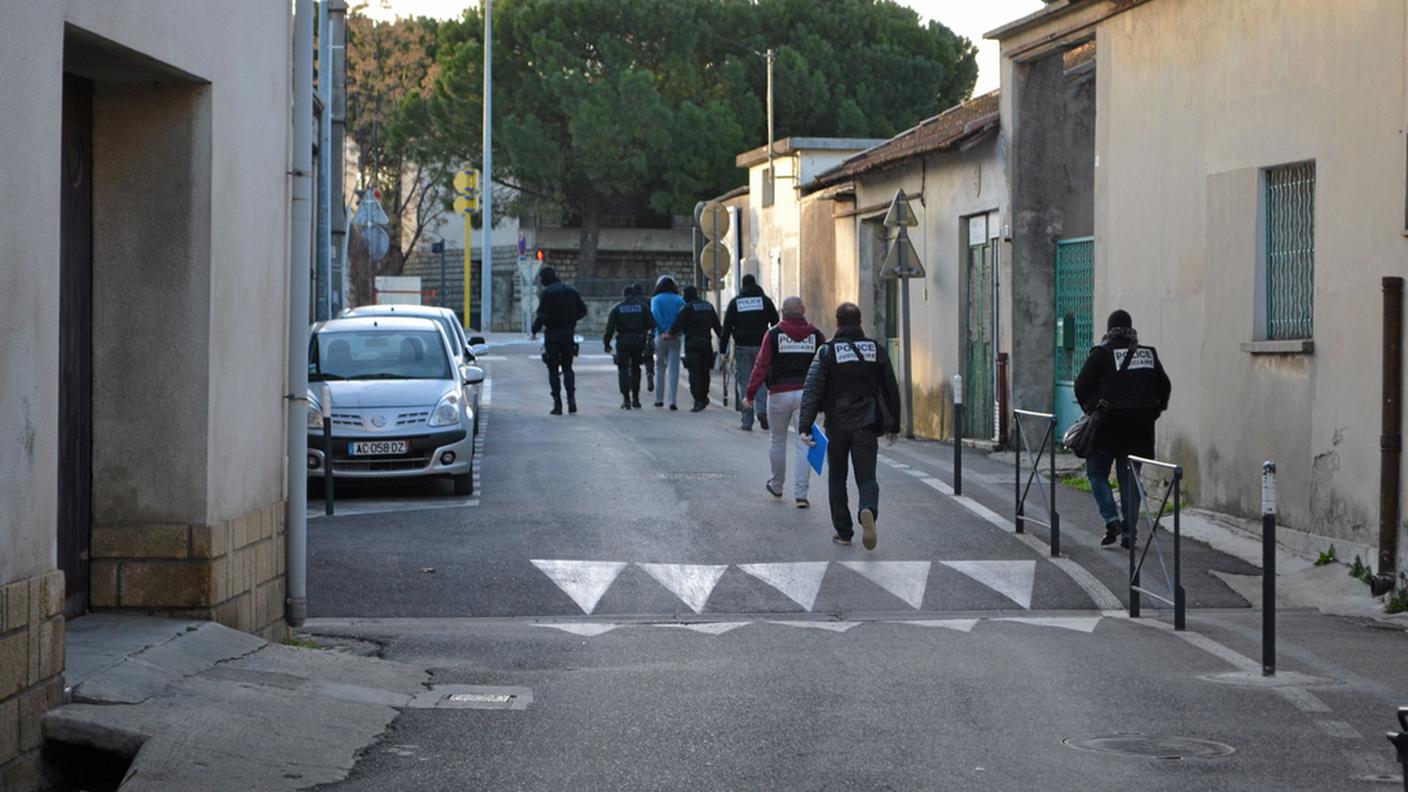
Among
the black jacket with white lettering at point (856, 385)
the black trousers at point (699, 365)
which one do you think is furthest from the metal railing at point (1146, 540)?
the black trousers at point (699, 365)

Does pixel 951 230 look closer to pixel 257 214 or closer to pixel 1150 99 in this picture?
pixel 1150 99

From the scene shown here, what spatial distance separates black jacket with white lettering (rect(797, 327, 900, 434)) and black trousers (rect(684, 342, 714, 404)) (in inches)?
456

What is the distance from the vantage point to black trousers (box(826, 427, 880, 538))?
47.1 ft

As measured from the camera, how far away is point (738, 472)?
60.8 ft

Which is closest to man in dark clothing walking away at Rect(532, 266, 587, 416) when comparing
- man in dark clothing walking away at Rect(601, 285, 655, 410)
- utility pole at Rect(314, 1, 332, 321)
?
man in dark clothing walking away at Rect(601, 285, 655, 410)

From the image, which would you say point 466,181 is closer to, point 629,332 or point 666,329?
point 666,329

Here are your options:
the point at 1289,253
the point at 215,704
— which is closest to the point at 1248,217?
the point at 1289,253

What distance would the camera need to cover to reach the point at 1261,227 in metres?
14.8

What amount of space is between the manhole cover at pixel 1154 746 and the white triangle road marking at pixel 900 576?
4.48m

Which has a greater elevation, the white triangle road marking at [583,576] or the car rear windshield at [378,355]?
the car rear windshield at [378,355]

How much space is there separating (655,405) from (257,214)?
18.2 meters

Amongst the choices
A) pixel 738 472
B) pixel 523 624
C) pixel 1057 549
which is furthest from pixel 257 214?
pixel 738 472

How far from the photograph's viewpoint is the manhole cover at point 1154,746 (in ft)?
24.7

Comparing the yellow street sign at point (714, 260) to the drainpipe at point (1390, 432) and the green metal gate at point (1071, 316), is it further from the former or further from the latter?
the drainpipe at point (1390, 432)
